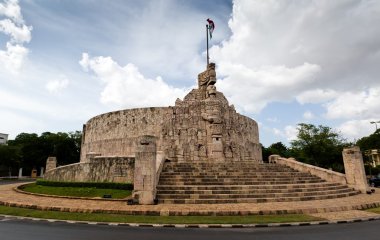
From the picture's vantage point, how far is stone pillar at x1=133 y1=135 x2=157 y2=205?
1259 cm

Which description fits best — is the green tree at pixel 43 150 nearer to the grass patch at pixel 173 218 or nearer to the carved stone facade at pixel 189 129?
the carved stone facade at pixel 189 129

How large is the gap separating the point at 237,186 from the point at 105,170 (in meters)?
8.76

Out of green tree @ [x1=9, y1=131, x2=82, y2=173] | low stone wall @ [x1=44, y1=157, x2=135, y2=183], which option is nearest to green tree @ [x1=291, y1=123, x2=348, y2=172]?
low stone wall @ [x1=44, y1=157, x2=135, y2=183]

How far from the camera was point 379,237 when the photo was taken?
6.90m

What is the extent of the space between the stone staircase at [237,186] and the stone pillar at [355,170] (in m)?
0.59

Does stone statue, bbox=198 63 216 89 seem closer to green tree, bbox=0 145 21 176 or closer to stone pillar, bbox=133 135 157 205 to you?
stone pillar, bbox=133 135 157 205

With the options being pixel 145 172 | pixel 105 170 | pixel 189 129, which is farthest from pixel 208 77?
pixel 145 172

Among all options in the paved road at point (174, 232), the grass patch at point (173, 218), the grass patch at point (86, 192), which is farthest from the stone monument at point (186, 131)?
the paved road at point (174, 232)

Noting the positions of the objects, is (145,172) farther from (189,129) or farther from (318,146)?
(318,146)

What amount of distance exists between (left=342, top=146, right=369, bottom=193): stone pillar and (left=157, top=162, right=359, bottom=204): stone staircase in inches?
23.4

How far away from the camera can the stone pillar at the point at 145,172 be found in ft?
41.3

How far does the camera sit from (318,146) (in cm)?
4181

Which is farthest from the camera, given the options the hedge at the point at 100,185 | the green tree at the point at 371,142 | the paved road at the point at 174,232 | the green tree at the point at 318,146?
the green tree at the point at 371,142

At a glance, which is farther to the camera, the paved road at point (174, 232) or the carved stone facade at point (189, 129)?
the carved stone facade at point (189, 129)
